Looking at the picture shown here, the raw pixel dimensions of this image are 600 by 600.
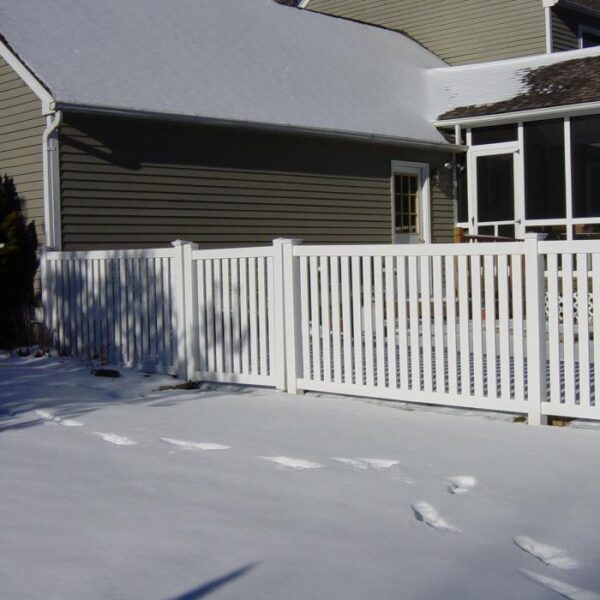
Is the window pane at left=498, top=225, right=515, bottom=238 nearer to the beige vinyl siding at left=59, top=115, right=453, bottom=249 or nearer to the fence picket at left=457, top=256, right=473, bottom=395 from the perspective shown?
the beige vinyl siding at left=59, top=115, right=453, bottom=249

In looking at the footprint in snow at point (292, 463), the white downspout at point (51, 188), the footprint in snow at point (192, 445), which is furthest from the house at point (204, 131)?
the footprint in snow at point (292, 463)

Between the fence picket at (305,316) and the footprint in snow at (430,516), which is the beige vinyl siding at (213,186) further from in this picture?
the footprint in snow at (430,516)

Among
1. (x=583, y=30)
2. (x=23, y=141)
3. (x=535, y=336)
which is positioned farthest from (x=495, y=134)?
(x=535, y=336)

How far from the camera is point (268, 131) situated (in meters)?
13.4

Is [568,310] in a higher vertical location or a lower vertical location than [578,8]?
lower

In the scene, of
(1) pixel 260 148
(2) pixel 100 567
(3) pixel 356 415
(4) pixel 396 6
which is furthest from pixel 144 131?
(4) pixel 396 6

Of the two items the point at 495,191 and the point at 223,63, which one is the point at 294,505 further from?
the point at 495,191

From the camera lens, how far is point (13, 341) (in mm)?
11477

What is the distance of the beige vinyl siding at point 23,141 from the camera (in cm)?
1161

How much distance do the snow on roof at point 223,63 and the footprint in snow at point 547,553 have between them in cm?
865

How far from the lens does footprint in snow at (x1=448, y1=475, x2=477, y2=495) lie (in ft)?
15.0

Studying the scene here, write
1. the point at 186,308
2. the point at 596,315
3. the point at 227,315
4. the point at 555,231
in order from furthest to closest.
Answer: the point at 555,231, the point at 186,308, the point at 227,315, the point at 596,315

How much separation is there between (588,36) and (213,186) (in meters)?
11.5

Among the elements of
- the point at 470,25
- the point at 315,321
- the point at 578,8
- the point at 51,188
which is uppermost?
the point at 578,8
